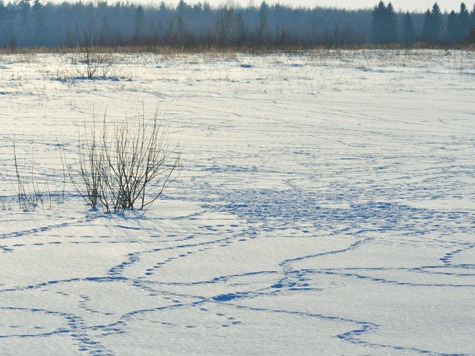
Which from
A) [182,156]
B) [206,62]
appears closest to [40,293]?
[182,156]

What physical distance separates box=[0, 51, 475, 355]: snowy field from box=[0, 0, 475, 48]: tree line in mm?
22768

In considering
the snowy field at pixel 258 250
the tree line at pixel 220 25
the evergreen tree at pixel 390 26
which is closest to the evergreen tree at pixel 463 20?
the tree line at pixel 220 25

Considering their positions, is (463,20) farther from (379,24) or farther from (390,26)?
(379,24)

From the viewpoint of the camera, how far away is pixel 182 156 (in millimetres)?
6777

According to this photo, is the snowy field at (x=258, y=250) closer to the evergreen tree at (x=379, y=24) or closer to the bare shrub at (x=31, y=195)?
the bare shrub at (x=31, y=195)

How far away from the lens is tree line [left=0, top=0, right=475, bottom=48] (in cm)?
3788

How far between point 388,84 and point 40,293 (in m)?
12.8

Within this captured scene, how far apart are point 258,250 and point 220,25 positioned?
39.0 metres

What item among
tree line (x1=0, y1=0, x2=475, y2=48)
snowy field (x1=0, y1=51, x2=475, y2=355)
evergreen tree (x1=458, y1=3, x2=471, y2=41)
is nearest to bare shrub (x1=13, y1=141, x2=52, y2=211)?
snowy field (x1=0, y1=51, x2=475, y2=355)

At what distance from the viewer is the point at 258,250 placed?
143 inches

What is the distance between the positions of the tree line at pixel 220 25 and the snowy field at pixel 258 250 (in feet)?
74.7

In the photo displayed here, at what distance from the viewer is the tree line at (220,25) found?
3788cm

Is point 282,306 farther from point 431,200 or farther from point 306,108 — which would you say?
point 306,108

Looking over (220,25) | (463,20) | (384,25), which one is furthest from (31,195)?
(463,20)
